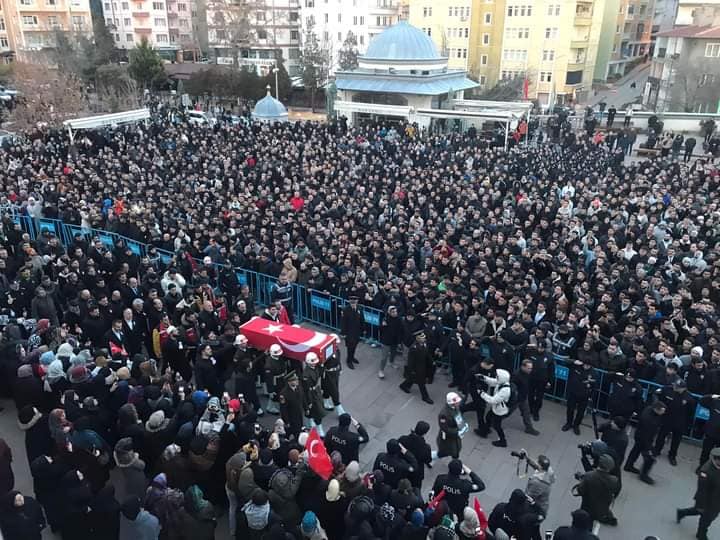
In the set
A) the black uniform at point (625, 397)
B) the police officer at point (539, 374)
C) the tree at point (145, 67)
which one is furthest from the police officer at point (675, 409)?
the tree at point (145, 67)

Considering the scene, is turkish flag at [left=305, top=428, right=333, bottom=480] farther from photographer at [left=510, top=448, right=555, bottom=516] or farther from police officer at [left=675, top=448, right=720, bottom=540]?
police officer at [left=675, top=448, right=720, bottom=540]

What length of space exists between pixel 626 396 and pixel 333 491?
4.65 meters

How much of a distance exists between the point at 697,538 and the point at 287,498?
17.1ft

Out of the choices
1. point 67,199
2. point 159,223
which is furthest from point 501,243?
point 67,199

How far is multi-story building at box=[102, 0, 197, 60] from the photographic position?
6581 cm

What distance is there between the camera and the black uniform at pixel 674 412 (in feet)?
26.8

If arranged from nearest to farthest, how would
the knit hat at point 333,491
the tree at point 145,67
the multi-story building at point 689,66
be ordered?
1. the knit hat at point 333,491
2. the multi-story building at point 689,66
3. the tree at point 145,67

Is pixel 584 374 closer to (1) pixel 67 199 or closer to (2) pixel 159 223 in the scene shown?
(2) pixel 159 223

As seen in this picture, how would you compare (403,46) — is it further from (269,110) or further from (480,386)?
(480,386)

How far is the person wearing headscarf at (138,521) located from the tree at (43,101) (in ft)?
95.0

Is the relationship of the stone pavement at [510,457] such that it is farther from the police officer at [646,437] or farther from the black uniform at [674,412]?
the black uniform at [674,412]

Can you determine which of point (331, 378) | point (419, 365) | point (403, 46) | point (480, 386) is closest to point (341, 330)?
point (419, 365)

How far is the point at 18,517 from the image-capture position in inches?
236

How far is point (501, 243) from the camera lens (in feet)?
45.1
